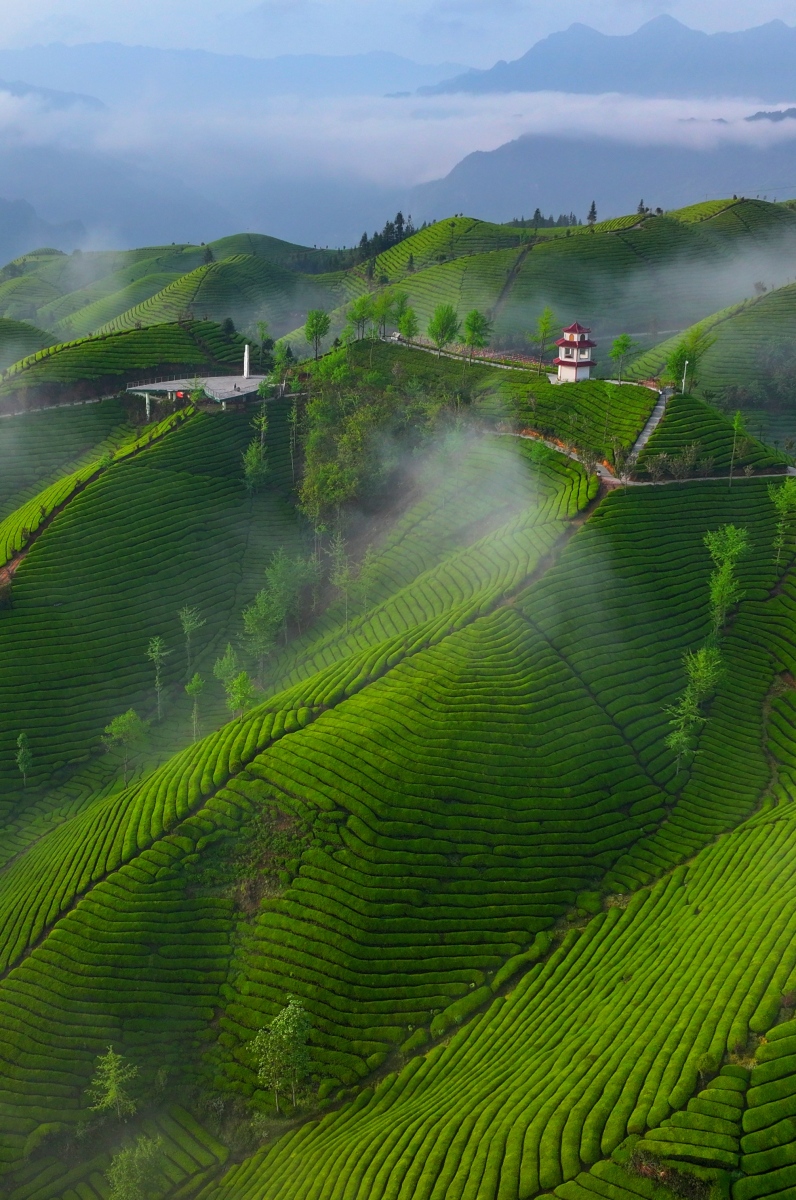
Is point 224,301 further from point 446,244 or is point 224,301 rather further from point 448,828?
point 448,828

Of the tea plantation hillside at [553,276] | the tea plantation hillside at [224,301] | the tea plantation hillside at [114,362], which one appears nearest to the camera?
the tea plantation hillside at [114,362]

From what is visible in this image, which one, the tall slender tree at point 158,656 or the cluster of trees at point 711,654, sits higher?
the cluster of trees at point 711,654

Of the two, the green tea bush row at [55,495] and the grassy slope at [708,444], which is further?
the green tea bush row at [55,495]

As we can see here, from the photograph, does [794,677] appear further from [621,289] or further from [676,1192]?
[621,289]

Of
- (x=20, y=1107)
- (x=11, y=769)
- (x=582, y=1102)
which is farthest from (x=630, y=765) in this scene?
(x=11, y=769)

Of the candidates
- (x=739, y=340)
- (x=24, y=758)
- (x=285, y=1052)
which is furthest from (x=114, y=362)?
(x=285, y=1052)

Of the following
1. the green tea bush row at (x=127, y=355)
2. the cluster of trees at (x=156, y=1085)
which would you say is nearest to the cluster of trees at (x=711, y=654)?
the cluster of trees at (x=156, y=1085)

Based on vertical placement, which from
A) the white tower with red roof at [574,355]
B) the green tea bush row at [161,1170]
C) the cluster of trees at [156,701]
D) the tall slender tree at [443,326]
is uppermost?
the tall slender tree at [443,326]

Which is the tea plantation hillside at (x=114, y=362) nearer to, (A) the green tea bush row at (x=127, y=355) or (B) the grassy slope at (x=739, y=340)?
(A) the green tea bush row at (x=127, y=355)

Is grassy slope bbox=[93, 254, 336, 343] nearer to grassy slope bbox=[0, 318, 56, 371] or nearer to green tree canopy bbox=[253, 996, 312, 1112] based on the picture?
grassy slope bbox=[0, 318, 56, 371]
